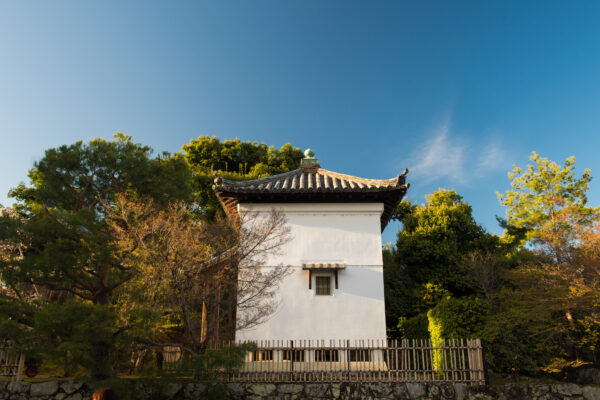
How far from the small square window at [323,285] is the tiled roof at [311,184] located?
98.2 inches

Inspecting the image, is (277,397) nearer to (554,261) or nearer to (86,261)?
(86,261)

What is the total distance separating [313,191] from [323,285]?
8.77 feet

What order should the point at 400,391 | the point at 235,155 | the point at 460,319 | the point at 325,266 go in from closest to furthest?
the point at 400,391 → the point at 460,319 → the point at 325,266 → the point at 235,155

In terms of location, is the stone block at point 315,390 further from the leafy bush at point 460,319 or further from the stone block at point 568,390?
the stone block at point 568,390

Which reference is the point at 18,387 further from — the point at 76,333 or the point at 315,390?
the point at 315,390

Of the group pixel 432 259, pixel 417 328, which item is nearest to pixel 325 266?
pixel 417 328

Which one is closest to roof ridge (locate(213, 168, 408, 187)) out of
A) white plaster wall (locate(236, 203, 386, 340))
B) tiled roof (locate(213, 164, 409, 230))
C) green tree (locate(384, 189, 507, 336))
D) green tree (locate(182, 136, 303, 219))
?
tiled roof (locate(213, 164, 409, 230))

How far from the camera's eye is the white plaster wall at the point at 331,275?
365 inches

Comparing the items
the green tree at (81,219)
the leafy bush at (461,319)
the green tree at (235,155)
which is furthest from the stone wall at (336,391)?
the green tree at (235,155)

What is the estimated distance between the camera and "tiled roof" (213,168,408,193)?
1000 centimetres

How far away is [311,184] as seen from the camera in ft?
36.0

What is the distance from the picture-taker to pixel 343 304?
9500mm

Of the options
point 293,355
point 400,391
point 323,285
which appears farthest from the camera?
point 323,285

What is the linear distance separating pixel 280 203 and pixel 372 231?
283cm
